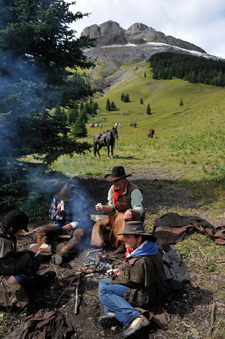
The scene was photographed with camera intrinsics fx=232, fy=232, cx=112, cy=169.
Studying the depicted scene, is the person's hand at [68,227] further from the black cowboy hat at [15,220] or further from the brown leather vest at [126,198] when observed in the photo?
the black cowboy hat at [15,220]

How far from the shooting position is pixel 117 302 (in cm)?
344

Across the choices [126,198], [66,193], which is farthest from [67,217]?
[126,198]

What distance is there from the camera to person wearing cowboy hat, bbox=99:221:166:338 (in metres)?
3.25

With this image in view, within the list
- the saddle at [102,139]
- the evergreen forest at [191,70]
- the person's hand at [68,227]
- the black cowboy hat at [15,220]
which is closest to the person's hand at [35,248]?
the person's hand at [68,227]

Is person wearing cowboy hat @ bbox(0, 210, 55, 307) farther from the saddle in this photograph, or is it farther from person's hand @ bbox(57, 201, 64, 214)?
the saddle

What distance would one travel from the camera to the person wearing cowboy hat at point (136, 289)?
3.25m

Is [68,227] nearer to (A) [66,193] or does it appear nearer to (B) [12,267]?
(A) [66,193]

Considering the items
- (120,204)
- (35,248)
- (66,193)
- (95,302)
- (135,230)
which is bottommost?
(95,302)

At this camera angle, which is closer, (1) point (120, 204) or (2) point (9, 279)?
(2) point (9, 279)

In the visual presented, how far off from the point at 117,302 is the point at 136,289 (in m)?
0.34

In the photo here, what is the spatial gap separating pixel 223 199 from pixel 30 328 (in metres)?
7.09

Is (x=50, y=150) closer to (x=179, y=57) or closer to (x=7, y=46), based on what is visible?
(x=7, y=46)

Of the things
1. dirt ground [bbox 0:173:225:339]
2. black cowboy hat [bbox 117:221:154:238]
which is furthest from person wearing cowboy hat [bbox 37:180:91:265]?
black cowboy hat [bbox 117:221:154:238]

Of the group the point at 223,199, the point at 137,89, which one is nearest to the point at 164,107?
the point at 137,89
